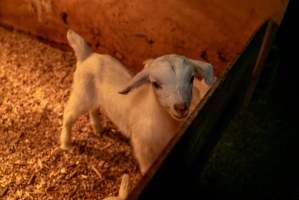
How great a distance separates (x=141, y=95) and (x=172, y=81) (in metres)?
0.49

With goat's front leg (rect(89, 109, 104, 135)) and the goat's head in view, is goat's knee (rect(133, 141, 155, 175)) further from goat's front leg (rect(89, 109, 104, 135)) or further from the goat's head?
goat's front leg (rect(89, 109, 104, 135))

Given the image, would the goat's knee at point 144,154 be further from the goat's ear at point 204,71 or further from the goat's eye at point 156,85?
the goat's ear at point 204,71

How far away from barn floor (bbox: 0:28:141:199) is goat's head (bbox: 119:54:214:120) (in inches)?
37.6

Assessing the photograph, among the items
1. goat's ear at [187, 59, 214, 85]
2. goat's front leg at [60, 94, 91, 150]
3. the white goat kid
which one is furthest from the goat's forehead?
goat's front leg at [60, 94, 91, 150]

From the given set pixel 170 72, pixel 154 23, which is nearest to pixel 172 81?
pixel 170 72

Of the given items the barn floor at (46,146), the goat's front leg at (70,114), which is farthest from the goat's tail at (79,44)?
the barn floor at (46,146)

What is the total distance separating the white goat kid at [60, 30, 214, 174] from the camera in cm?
192

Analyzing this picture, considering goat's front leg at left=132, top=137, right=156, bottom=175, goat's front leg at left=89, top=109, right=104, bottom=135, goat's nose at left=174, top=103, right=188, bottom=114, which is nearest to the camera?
goat's nose at left=174, top=103, right=188, bottom=114

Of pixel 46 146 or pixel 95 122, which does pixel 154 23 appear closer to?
pixel 95 122

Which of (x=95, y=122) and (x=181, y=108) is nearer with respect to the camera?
(x=181, y=108)

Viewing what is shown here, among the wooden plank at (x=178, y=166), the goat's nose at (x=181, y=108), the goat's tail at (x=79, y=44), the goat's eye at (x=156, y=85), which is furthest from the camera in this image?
the goat's tail at (x=79, y=44)

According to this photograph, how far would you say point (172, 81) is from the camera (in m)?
1.91

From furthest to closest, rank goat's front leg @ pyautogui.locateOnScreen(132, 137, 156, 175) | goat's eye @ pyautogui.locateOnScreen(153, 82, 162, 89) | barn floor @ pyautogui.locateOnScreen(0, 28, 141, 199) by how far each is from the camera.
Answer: barn floor @ pyautogui.locateOnScreen(0, 28, 141, 199)
goat's front leg @ pyautogui.locateOnScreen(132, 137, 156, 175)
goat's eye @ pyautogui.locateOnScreen(153, 82, 162, 89)

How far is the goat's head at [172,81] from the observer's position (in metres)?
1.89
